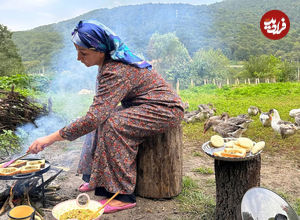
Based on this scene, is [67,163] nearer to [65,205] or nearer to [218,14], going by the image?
[65,205]

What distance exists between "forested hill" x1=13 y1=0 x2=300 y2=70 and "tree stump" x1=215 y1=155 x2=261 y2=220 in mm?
11411

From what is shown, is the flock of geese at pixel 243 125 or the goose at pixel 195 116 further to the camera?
the goose at pixel 195 116

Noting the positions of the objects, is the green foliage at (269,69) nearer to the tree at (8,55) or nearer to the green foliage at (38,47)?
the green foliage at (38,47)

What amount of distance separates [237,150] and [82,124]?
1297 millimetres

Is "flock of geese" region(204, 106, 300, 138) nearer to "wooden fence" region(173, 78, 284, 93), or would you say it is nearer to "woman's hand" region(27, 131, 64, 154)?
"woman's hand" region(27, 131, 64, 154)

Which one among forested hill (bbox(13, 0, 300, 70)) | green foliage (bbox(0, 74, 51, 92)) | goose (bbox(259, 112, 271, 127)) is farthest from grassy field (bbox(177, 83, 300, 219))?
forested hill (bbox(13, 0, 300, 70))

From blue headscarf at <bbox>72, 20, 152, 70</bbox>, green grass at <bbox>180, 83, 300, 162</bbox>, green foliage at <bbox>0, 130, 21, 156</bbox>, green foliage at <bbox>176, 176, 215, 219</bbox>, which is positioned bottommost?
green grass at <bbox>180, 83, 300, 162</bbox>

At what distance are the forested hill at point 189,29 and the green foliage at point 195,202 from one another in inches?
420

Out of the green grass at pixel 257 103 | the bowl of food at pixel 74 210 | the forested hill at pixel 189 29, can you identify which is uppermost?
the forested hill at pixel 189 29

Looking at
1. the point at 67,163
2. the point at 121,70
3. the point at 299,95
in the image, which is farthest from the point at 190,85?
the point at 121,70

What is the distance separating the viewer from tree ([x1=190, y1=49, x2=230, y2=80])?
55.5 feet

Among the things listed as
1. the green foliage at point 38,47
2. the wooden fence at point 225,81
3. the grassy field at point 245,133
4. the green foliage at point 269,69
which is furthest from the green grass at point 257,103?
the green foliage at point 38,47

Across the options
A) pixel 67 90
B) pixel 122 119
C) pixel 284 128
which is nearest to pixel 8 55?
pixel 67 90

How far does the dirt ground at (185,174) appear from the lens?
107 inches
